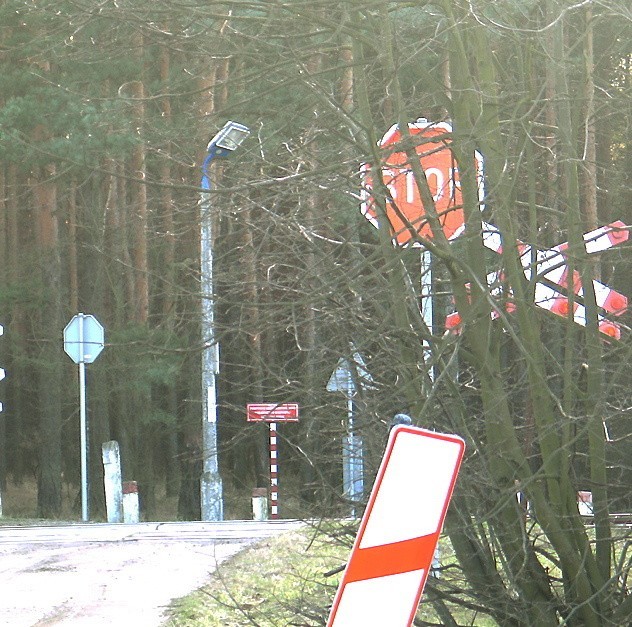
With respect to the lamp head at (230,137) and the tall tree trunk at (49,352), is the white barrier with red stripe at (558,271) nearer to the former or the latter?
the lamp head at (230,137)

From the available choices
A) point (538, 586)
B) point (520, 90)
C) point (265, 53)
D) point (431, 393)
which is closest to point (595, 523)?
point (538, 586)

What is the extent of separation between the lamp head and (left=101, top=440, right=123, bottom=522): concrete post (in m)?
15.1

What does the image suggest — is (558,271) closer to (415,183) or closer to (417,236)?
(415,183)

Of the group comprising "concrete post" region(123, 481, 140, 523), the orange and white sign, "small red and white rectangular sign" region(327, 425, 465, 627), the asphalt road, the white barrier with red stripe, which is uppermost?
the orange and white sign

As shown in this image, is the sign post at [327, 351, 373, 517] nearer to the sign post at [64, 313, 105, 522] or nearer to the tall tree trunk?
the sign post at [64, 313, 105, 522]

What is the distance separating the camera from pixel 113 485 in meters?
21.8

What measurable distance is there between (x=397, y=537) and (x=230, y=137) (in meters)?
3.58

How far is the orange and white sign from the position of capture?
17.8ft

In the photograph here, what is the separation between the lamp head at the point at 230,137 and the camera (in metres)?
6.46

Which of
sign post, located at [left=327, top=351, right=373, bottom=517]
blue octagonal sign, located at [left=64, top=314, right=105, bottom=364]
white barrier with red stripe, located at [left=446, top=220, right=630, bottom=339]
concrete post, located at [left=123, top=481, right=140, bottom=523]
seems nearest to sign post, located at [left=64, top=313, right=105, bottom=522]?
blue octagonal sign, located at [left=64, top=314, right=105, bottom=364]

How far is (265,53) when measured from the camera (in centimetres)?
573

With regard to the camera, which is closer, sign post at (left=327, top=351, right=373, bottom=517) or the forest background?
the forest background

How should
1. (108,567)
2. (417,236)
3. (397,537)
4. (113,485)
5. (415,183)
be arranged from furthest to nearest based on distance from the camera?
(113,485) → (108,567) → (415,183) → (417,236) → (397,537)

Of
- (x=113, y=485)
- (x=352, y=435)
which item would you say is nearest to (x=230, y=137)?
(x=352, y=435)
